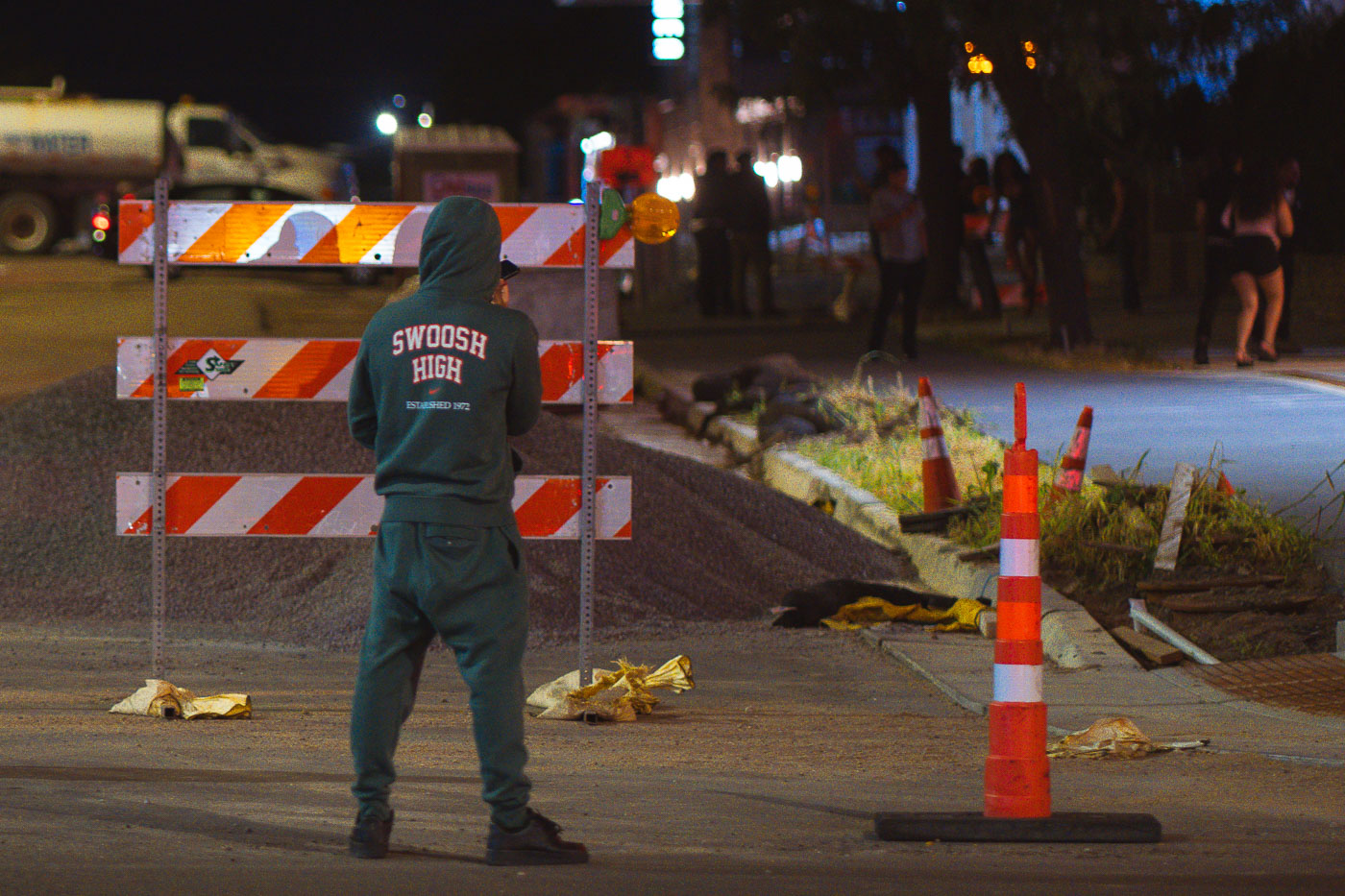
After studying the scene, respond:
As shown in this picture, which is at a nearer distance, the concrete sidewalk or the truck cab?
the concrete sidewalk

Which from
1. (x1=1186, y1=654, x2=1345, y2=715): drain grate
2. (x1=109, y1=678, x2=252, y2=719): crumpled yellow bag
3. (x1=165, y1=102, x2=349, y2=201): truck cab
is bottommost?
(x1=1186, y1=654, x2=1345, y2=715): drain grate

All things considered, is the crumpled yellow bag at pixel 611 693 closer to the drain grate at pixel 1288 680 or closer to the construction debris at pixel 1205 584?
the drain grate at pixel 1288 680

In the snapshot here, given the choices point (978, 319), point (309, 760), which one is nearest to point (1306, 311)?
point (978, 319)

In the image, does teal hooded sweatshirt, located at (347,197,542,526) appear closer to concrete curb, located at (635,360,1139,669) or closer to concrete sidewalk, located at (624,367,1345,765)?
concrete sidewalk, located at (624,367,1345,765)

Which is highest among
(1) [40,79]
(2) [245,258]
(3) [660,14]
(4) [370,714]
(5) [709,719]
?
(1) [40,79]

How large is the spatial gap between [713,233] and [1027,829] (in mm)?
20019

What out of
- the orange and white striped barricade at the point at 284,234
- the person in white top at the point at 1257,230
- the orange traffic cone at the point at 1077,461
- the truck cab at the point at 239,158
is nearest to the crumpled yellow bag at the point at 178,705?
the orange and white striped barricade at the point at 284,234

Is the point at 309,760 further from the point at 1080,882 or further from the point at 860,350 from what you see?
the point at 860,350

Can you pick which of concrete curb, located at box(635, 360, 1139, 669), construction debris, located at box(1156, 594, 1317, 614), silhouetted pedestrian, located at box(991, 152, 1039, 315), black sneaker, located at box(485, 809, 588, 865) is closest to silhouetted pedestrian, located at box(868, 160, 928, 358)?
concrete curb, located at box(635, 360, 1139, 669)

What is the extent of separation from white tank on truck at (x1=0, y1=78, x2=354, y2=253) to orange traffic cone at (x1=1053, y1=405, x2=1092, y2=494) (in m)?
33.7

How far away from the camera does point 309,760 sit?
19.2 feet

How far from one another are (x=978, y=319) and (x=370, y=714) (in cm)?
1909

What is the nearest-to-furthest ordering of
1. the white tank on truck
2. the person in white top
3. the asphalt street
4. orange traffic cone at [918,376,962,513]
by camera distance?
orange traffic cone at [918,376,962,513] → the asphalt street → the person in white top → the white tank on truck

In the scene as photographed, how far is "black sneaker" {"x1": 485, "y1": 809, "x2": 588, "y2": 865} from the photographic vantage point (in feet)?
15.1
